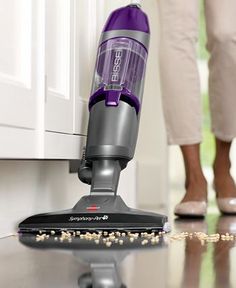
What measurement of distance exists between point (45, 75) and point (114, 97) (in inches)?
7.1

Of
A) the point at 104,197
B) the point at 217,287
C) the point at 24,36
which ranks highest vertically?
the point at 24,36

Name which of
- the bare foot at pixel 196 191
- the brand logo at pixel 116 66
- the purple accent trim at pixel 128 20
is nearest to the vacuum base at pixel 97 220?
the brand logo at pixel 116 66

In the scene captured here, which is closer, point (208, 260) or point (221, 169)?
point (208, 260)

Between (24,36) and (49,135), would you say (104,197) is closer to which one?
(49,135)

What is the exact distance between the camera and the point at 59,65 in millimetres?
1727

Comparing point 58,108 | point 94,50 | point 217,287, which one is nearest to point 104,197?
point 58,108

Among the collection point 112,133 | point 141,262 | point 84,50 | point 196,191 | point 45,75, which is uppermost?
point 84,50

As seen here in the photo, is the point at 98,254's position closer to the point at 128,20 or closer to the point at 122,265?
the point at 122,265

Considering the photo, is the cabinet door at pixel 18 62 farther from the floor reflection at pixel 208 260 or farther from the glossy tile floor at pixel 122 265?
the floor reflection at pixel 208 260

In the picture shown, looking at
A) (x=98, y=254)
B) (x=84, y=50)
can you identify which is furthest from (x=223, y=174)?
(x=98, y=254)

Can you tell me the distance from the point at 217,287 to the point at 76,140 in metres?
1.03

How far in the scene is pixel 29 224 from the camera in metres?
1.58

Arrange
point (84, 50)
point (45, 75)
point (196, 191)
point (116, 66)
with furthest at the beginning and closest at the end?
1. point (196, 191)
2. point (84, 50)
3. point (116, 66)
4. point (45, 75)

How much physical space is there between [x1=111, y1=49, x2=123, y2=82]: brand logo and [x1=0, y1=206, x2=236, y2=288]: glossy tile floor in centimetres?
42
